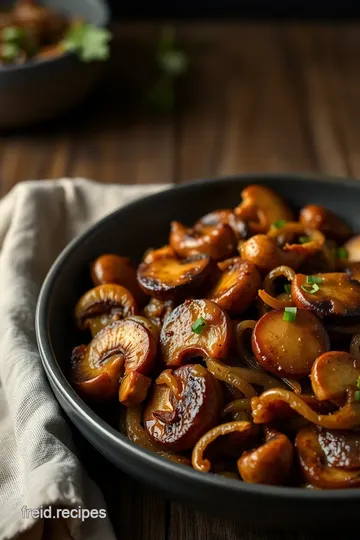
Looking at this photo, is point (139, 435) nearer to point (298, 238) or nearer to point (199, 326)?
point (199, 326)

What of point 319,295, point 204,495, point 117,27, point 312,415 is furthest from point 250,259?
point 117,27

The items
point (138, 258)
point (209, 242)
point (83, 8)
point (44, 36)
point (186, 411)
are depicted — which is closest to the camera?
point (186, 411)

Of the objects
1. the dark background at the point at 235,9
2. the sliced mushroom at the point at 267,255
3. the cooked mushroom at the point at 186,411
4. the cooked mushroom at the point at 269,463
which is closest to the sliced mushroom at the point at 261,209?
the sliced mushroom at the point at 267,255

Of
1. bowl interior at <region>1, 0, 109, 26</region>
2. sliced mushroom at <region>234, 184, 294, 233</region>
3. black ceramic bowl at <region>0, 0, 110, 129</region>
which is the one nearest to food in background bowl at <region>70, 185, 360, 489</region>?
sliced mushroom at <region>234, 184, 294, 233</region>

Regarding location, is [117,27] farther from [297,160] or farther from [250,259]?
[250,259]

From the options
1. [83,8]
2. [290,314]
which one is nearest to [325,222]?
[290,314]

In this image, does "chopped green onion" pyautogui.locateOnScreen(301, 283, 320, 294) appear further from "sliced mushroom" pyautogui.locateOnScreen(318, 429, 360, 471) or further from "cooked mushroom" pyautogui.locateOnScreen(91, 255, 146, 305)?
"cooked mushroom" pyautogui.locateOnScreen(91, 255, 146, 305)
